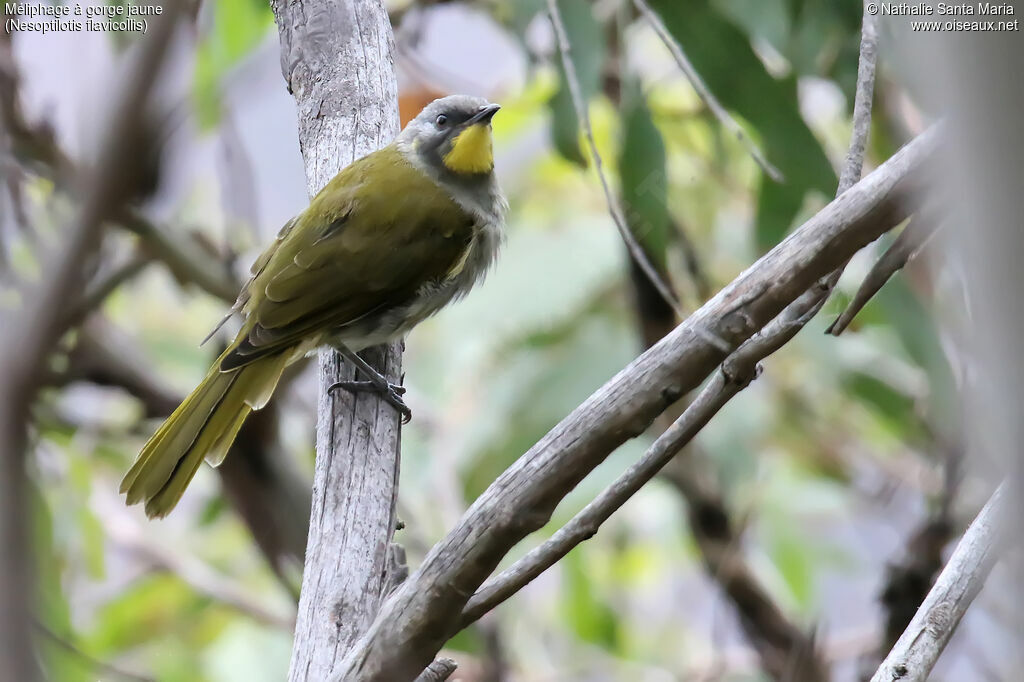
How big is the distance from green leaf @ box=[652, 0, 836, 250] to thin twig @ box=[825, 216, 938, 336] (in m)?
1.73

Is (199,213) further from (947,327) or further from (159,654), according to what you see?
(947,327)

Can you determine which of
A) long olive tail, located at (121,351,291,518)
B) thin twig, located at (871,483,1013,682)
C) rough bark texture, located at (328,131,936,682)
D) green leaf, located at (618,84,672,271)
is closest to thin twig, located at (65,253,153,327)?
long olive tail, located at (121,351,291,518)

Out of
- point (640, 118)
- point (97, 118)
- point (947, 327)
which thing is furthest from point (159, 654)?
point (97, 118)

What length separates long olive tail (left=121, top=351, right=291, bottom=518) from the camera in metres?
2.85

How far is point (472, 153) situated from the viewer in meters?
3.79

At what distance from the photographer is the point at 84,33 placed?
1.69 metres

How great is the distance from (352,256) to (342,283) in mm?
101

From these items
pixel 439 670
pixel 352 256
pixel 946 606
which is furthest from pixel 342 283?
pixel 946 606

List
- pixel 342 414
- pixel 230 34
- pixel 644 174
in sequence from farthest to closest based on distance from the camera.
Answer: pixel 230 34 → pixel 644 174 → pixel 342 414

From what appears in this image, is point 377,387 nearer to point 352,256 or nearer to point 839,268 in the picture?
point 352,256

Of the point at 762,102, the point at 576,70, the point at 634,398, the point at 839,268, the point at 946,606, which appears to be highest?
the point at 576,70

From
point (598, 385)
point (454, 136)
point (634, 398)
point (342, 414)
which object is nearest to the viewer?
point (634, 398)

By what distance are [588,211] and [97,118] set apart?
451cm

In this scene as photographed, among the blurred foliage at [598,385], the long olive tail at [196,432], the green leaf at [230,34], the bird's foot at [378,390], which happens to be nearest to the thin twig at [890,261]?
the bird's foot at [378,390]
